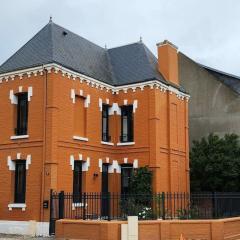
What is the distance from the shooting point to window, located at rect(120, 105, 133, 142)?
26594 mm

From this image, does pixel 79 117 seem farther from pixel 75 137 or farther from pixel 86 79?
pixel 86 79

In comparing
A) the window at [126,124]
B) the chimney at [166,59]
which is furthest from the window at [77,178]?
the chimney at [166,59]

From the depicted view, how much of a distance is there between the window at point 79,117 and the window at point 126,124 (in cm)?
299

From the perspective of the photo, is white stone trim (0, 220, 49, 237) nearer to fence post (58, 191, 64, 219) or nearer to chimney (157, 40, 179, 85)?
fence post (58, 191, 64, 219)

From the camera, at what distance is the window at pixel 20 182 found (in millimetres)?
23003

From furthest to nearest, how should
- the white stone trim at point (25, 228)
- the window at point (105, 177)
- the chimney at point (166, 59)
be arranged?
1. the chimney at point (166, 59)
2. the window at point (105, 177)
3. the white stone trim at point (25, 228)

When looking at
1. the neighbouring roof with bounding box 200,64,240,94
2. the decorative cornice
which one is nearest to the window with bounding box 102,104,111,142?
the decorative cornice

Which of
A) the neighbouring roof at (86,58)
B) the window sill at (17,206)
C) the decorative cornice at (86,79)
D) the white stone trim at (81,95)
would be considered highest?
the neighbouring roof at (86,58)

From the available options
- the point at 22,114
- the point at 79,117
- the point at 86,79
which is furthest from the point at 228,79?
the point at 22,114

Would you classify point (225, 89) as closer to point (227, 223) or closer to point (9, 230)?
point (227, 223)

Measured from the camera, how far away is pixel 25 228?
21938mm

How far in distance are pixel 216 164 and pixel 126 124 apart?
6579 mm

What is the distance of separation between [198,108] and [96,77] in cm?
1166

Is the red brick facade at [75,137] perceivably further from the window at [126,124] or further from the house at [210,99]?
the house at [210,99]
